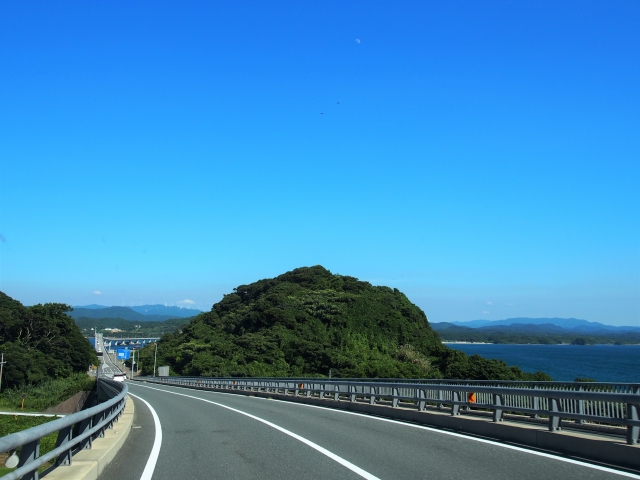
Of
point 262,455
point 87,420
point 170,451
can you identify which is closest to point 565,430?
point 262,455

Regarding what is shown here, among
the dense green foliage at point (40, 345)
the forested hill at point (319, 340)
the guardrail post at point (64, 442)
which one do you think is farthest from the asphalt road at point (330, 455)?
the dense green foliage at point (40, 345)

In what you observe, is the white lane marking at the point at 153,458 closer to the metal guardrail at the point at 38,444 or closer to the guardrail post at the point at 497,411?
the metal guardrail at the point at 38,444

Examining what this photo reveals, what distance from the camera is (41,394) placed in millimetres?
75250

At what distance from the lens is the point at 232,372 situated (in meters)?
77.8

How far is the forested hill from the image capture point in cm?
7906

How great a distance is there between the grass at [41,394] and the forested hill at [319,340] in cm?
1854

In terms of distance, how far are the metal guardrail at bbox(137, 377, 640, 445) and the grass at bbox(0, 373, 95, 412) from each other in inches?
1689

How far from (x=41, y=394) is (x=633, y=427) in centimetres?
7898

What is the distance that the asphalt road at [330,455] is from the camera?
8906mm

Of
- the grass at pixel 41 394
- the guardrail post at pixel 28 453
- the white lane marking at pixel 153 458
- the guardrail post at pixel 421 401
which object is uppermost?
the guardrail post at pixel 28 453

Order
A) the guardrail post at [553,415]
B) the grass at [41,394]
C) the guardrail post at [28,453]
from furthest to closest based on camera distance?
the grass at [41,394]
the guardrail post at [553,415]
the guardrail post at [28,453]

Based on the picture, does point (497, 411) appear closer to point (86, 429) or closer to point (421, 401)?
point (421, 401)

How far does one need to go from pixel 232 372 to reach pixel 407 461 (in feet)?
231

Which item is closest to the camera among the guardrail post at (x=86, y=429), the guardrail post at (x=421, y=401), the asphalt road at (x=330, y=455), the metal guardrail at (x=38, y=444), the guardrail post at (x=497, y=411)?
the metal guardrail at (x=38, y=444)
